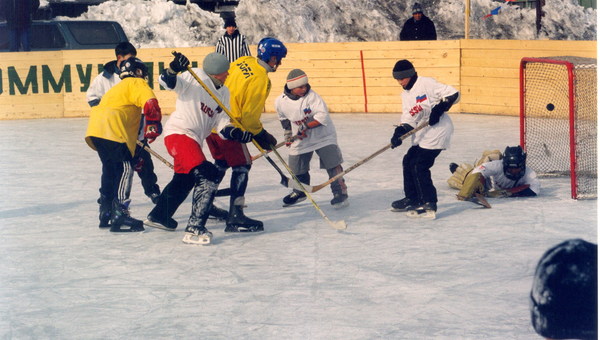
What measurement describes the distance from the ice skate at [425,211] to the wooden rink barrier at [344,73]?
6.93 metres

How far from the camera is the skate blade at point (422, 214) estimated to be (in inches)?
283

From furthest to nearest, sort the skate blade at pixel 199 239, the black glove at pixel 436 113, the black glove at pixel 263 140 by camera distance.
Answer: the black glove at pixel 436 113 < the black glove at pixel 263 140 < the skate blade at pixel 199 239

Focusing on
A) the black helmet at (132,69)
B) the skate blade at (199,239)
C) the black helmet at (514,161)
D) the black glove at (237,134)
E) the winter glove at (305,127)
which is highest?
the black helmet at (132,69)

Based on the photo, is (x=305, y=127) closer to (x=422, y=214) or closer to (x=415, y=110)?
(x=415, y=110)

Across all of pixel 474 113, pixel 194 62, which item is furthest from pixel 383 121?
pixel 194 62

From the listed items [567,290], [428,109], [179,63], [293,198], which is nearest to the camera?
[567,290]

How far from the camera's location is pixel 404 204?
7.49 meters

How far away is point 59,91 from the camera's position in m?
14.5

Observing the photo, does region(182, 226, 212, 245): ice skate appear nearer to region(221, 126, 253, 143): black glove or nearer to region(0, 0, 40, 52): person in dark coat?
region(221, 126, 253, 143): black glove

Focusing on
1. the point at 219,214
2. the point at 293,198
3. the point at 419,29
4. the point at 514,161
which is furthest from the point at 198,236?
the point at 419,29

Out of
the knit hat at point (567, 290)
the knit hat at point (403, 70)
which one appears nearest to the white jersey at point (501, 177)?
the knit hat at point (403, 70)

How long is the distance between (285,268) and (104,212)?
1.91 m

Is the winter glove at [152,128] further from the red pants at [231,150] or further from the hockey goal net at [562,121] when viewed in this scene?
the hockey goal net at [562,121]

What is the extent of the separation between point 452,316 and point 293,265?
1444 mm
